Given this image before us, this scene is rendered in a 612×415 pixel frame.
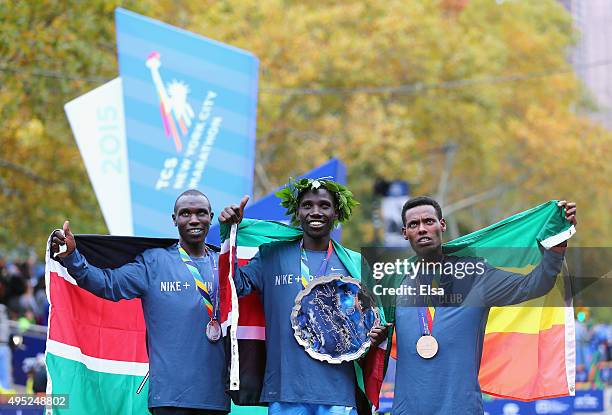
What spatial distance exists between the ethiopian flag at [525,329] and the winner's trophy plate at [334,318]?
0.83 meters

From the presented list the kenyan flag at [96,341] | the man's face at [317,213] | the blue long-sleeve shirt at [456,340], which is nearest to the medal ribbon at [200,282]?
the kenyan flag at [96,341]

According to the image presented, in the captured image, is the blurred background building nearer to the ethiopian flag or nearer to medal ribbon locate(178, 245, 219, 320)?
the ethiopian flag

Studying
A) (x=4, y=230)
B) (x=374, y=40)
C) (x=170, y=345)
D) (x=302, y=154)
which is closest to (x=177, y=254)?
(x=170, y=345)

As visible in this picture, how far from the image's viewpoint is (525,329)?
781 cm

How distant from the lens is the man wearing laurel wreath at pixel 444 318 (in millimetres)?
6746

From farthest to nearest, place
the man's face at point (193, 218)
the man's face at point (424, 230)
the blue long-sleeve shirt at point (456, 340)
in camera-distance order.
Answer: the man's face at point (193, 218) → the man's face at point (424, 230) → the blue long-sleeve shirt at point (456, 340)

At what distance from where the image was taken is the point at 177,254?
7496 mm

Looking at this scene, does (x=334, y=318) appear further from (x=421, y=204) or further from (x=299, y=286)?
(x=421, y=204)

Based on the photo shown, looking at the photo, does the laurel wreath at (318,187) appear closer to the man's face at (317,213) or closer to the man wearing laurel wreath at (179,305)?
the man's face at (317,213)

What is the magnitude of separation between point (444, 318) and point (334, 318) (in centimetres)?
69

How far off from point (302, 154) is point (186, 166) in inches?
696

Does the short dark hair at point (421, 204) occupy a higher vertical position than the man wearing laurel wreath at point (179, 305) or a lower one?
higher

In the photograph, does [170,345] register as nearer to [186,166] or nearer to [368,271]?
[368,271]
